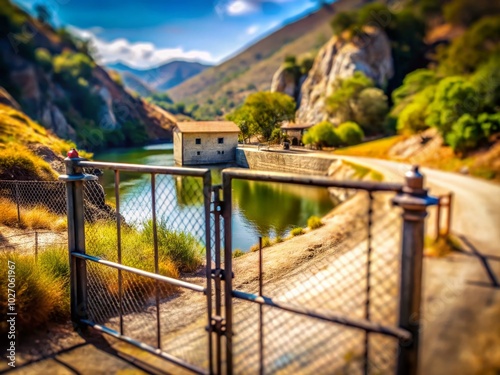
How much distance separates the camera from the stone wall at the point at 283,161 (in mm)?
4121

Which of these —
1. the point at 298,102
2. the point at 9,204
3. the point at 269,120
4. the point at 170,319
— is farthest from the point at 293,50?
the point at 9,204

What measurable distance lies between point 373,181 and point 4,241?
8.39 m

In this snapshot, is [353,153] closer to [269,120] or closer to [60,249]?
[269,120]

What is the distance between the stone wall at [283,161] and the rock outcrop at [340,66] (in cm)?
109

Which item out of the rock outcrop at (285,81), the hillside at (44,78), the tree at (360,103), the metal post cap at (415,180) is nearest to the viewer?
the metal post cap at (415,180)

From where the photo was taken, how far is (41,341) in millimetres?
5129

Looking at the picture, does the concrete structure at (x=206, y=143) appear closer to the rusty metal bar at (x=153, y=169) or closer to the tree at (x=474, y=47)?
the rusty metal bar at (x=153, y=169)

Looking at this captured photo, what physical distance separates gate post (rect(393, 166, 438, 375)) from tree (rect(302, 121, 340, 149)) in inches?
75.1

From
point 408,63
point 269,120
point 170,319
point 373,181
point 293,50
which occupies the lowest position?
point 170,319

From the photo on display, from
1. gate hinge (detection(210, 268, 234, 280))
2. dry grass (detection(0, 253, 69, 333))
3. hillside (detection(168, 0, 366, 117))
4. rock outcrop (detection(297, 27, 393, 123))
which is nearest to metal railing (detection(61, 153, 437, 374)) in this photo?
gate hinge (detection(210, 268, 234, 280))

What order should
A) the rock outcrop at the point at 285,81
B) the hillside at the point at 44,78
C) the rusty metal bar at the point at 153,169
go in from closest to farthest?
the rusty metal bar at the point at 153,169
the rock outcrop at the point at 285,81
the hillside at the point at 44,78

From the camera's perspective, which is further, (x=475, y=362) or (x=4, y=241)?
(x=4, y=241)

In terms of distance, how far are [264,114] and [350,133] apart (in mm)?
1042

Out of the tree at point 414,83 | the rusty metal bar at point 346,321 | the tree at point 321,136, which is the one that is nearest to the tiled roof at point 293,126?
the tree at point 321,136
